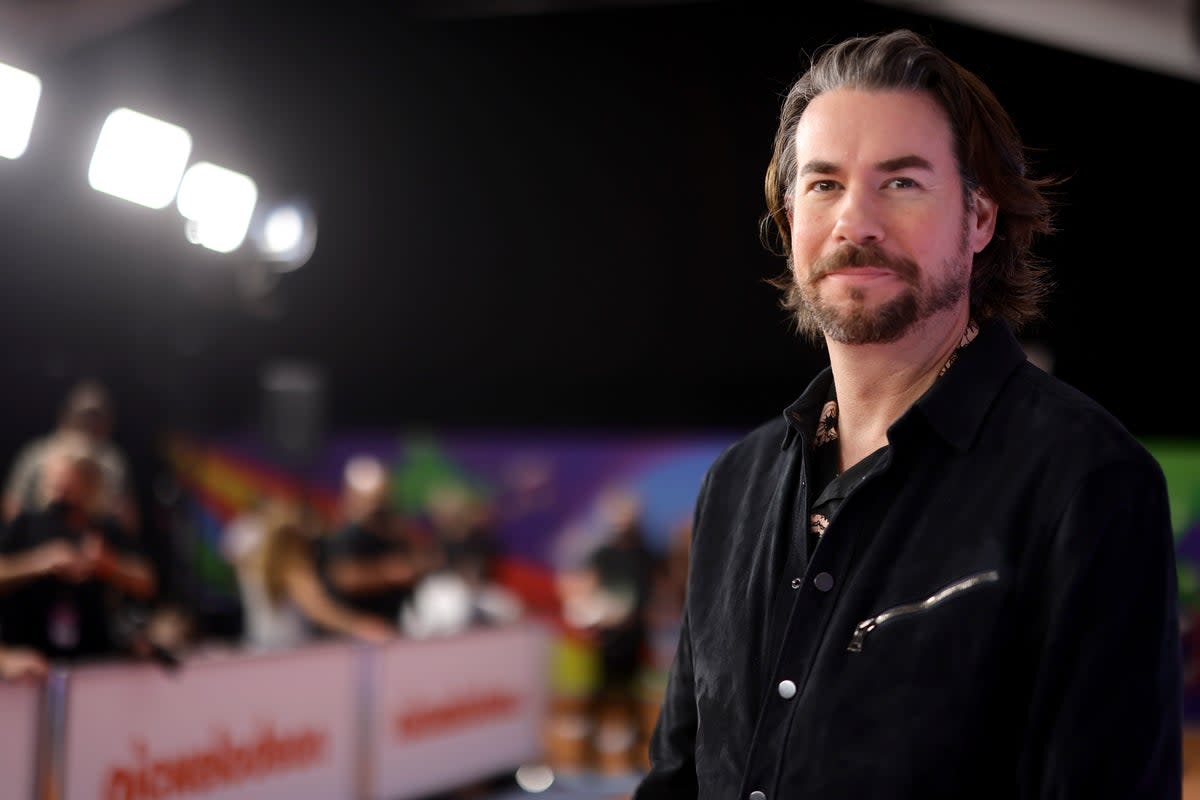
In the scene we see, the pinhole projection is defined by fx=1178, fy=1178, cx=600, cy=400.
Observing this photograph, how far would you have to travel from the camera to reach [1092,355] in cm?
611

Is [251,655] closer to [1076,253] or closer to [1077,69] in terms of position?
[1076,253]

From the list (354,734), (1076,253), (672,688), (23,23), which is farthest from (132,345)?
(672,688)

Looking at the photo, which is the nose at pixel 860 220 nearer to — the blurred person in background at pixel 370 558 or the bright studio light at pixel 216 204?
the blurred person in background at pixel 370 558

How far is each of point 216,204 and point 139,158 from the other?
756 mm

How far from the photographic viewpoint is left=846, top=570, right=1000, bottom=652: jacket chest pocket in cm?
99

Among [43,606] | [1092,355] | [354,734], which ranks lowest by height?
[354,734]

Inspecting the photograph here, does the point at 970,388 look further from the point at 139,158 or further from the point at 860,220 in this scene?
the point at 139,158

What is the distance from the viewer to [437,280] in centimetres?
871

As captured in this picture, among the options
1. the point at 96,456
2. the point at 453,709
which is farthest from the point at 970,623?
the point at 453,709

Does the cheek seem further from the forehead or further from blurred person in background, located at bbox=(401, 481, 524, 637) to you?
blurred person in background, located at bbox=(401, 481, 524, 637)

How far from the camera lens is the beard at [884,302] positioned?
1.10 meters

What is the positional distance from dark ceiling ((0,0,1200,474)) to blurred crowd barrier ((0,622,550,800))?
7.78ft

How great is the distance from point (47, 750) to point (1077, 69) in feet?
11.4

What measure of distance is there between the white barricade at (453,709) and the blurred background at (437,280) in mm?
557
